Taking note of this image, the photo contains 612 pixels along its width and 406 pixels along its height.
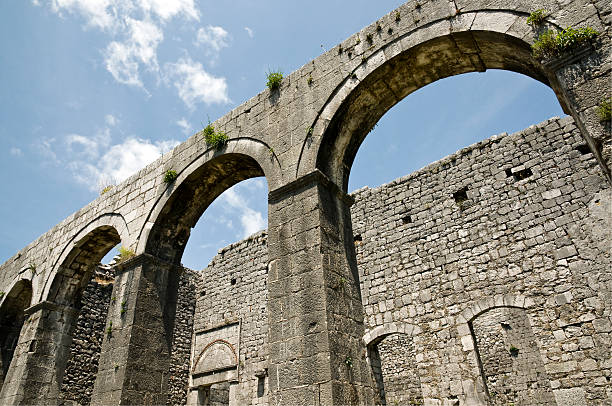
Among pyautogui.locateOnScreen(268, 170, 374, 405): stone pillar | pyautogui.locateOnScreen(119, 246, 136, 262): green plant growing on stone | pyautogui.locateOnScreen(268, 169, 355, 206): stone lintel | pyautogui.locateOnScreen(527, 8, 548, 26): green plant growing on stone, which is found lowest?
pyautogui.locateOnScreen(268, 170, 374, 405): stone pillar

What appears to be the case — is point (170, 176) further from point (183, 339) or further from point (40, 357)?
point (183, 339)

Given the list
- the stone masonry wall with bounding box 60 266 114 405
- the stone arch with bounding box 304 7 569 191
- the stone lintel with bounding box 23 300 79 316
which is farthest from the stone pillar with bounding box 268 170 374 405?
the stone masonry wall with bounding box 60 266 114 405

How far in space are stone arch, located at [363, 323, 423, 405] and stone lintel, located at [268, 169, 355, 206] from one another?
5.41 metres

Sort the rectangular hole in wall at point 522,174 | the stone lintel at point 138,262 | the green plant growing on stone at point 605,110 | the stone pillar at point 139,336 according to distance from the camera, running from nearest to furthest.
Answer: the green plant growing on stone at point 605,110 → the stone pillar at point 139,336 → the stone lintel at point 138,262 → the rectangular hole in wall at point 522,174

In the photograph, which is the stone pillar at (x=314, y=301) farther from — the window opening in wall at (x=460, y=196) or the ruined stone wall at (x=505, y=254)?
the window opening in wall at (x=460, y=196)

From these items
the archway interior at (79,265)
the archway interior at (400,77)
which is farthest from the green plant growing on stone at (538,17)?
the archway interior at (79,265)

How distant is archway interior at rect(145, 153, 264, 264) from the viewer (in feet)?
22.9

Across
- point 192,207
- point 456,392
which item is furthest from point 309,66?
point 456,392

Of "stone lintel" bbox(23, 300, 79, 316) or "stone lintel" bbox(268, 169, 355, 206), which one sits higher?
"stone lintel" bbox(268, 169, 355, 206)

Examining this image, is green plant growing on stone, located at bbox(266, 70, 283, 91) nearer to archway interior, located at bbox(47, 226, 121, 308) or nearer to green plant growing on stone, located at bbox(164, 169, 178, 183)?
green plant growing on stone, located at bbox(164, 169, 178, 183)

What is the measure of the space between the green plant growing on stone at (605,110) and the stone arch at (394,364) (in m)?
7.03

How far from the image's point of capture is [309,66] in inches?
243

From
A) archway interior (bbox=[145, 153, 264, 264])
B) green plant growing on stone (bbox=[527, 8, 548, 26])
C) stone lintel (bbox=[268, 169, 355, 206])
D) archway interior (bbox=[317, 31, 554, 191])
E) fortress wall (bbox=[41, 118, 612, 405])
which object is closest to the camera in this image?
green plant growing on stone (bbox=[527, 8, 548, 26])

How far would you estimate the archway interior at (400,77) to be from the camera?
16.1ft
